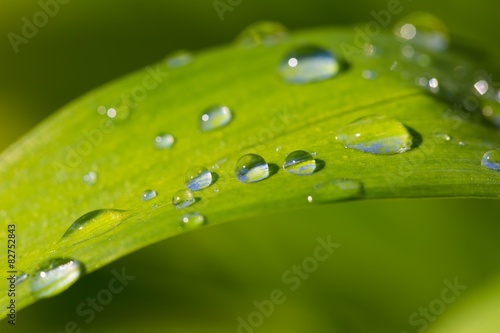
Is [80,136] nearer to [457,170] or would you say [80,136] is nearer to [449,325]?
[457,170]

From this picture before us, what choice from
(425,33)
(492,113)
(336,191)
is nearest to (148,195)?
(336,191)

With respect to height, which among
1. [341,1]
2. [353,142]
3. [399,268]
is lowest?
[399,268]

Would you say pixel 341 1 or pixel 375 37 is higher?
pixel 341 1

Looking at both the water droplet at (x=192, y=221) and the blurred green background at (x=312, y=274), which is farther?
the blurred green background at (x=312, y=274)

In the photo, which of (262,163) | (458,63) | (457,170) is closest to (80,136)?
(262,163)

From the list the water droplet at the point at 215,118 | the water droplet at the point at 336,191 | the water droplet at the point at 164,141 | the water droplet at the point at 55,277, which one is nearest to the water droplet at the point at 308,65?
the water droplet at the point at 215,118

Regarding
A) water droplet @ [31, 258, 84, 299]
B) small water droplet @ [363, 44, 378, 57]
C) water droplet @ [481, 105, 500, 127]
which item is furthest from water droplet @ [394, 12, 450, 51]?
water droplet @ [31, 258, 84, 299]

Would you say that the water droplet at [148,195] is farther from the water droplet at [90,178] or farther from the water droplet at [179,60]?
the water droplet at [179,60]
